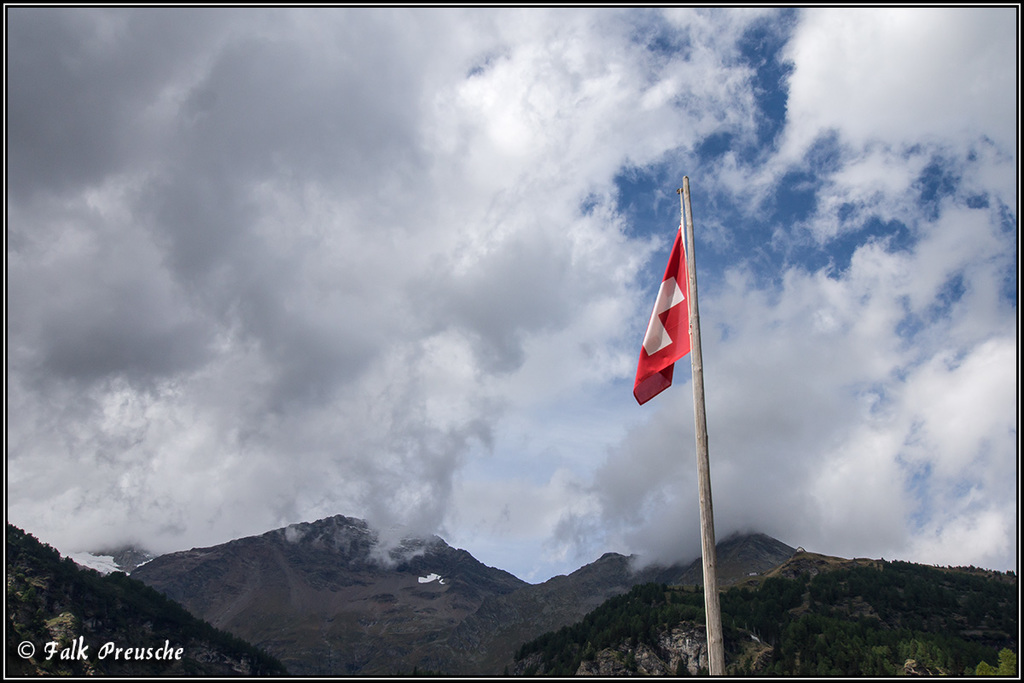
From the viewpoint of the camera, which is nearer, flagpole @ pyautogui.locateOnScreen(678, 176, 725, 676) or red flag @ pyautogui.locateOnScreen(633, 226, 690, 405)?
flagpole @ pyautogui.locateOnScreen(678, 176, 725, 676)

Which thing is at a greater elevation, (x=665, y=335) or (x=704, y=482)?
(x=665, y=335)

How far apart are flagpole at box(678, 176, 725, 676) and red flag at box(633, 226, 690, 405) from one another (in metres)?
1.54

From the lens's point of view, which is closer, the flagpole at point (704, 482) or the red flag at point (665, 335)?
the flagpole at point (704, 482)

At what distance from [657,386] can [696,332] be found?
3.92 meters

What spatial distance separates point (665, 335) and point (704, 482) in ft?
19.8

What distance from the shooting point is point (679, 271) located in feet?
72.9

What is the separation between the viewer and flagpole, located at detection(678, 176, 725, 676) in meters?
16.4

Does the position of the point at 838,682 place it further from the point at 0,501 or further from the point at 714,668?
the point at 0,501

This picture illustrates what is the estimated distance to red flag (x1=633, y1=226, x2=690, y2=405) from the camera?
72.3 ft

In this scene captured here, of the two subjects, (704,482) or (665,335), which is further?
(665,335)

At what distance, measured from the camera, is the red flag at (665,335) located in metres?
22.0

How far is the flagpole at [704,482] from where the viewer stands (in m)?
16.4

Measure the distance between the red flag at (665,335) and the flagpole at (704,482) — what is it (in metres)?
1.54

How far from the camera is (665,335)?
22.5m
